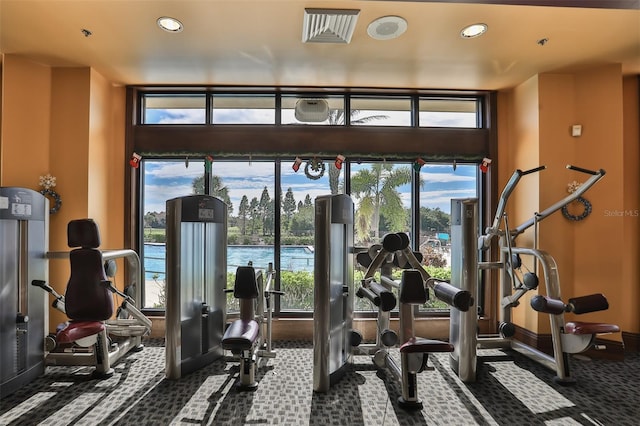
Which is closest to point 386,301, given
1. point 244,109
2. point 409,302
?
point 409,302

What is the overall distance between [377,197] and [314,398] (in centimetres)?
258

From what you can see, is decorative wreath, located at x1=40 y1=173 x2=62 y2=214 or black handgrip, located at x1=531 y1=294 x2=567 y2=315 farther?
decorative wreath, located at x1=40 y1=173 x2=62 y2=214

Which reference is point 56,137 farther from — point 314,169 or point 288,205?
point 314,169

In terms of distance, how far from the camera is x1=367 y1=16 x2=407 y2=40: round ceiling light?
2.92 metres

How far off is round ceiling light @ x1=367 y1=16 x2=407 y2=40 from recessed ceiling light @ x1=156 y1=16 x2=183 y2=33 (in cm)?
170

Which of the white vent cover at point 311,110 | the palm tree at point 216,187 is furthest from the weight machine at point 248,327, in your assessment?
the white vent cover at point 311,110

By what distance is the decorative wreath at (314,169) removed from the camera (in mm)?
4406

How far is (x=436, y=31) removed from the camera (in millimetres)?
3090

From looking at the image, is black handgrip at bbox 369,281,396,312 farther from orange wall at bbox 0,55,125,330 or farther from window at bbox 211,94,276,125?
orange wall at bbox 0,55,125,330

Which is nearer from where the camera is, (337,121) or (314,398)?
(314,398)

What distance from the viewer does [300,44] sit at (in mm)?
3326

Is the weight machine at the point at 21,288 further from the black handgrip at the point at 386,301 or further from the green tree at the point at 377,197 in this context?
the green tree at the point at 377,197

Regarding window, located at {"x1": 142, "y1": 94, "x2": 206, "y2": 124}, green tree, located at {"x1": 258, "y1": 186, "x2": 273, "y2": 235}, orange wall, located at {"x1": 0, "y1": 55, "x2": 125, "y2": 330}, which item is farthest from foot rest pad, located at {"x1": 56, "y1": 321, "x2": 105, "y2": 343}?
window, located at {"x1": 142, "y1": 94, "x2": 206, "y2": 124}

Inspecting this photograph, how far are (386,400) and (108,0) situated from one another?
3.98 metres
